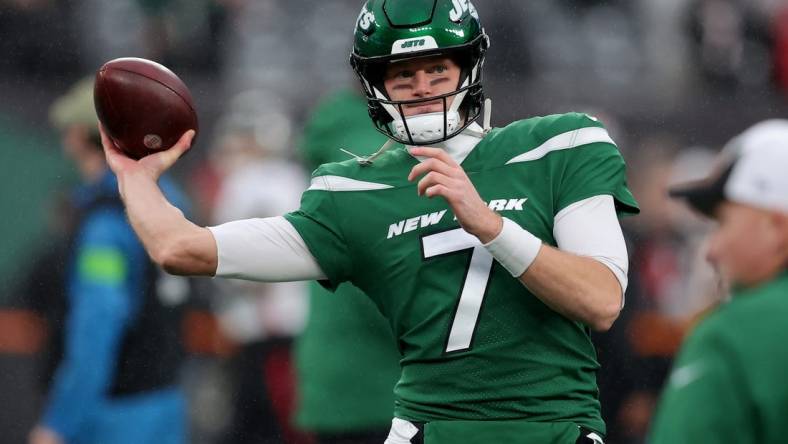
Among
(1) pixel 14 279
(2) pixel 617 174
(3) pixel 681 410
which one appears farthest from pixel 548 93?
(3) pixel 681 410

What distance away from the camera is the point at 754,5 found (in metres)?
10.7

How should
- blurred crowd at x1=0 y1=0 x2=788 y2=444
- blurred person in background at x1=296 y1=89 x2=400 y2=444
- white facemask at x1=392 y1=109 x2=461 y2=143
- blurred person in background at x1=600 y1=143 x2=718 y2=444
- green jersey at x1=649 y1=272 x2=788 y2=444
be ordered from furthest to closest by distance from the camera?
blurred crowd at x1=0 y1=0 x2=788 y2=444, blurred person in background at x1=600 y1=143 x2=718 y2=444, blurred person in background at x1=296 y1=89 x2=400 y2=444, white facemask at x1=392 y1=109 x2=461 y2=143, green jersey at x1=649 y1=272 x2=788 y2=444

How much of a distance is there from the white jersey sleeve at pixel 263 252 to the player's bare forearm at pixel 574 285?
0.59 metres

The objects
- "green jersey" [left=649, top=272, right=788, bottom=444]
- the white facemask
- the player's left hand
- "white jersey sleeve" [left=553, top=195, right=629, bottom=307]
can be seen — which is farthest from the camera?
the white facemask

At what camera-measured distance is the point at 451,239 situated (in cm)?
332

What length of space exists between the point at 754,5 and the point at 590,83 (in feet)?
4.96

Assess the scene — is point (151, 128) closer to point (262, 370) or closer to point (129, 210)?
point (129, 210)

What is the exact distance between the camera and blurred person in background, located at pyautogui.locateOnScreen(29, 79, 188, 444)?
17.7ft

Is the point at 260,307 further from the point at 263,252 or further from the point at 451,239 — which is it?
the point at 451,239

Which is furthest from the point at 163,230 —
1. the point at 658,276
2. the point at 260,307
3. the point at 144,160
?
the point at 658,276

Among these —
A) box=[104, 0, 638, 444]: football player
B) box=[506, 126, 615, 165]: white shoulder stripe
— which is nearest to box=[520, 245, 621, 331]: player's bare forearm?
box=[104, 0, 638, 444]: football player

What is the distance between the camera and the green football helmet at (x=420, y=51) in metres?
3.36

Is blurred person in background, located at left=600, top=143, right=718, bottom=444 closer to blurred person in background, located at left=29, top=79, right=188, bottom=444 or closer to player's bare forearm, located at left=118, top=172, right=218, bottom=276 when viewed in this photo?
blurred person in background, located at left=29, top=79, right=188, bottom=444

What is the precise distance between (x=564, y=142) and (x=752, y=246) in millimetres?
1161
